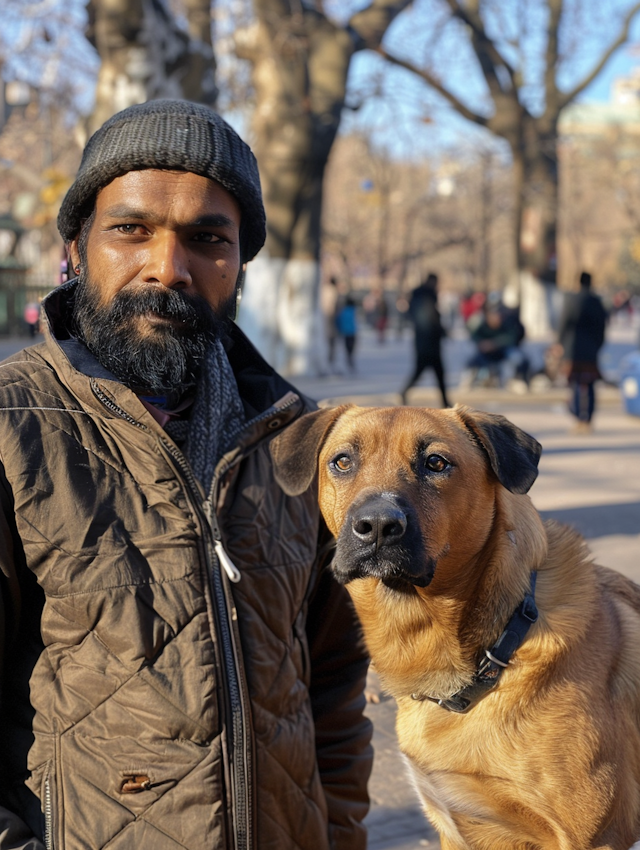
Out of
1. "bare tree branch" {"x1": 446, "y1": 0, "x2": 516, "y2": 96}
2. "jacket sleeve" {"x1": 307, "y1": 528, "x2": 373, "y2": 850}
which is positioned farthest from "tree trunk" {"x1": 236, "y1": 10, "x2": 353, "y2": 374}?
"jacket sleeve" {"x1": 307, "y1": 528, "x2": 373, "y2": 850}

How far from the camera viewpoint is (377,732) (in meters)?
4.59

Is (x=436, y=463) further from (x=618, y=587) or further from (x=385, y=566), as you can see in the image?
(x=618, y=587)

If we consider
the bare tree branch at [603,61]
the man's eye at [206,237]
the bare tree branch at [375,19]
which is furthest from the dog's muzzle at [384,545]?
the bare tree branch at [603,61]

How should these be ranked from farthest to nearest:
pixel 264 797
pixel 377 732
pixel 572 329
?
pixel 572 329 < pixel 377 732 < pixel 264 797

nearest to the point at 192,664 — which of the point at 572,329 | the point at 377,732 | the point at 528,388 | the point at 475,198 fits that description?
the point at 377,732

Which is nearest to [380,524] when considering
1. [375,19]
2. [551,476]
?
[551,476]

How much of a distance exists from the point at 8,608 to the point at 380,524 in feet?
3.12

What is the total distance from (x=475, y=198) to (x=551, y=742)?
62298 mm

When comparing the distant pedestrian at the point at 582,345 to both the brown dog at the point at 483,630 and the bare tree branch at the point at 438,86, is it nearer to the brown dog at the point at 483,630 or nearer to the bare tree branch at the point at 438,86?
the bare tree branch at the point at 438,86

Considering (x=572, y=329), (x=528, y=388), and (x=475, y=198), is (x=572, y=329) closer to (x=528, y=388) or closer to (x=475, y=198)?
(x=528, y=388)

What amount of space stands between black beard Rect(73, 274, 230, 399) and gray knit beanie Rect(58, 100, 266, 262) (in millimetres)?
234

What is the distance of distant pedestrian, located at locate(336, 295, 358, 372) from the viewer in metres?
23.5

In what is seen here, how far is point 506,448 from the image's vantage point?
2689mm

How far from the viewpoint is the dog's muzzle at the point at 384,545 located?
254 cm
